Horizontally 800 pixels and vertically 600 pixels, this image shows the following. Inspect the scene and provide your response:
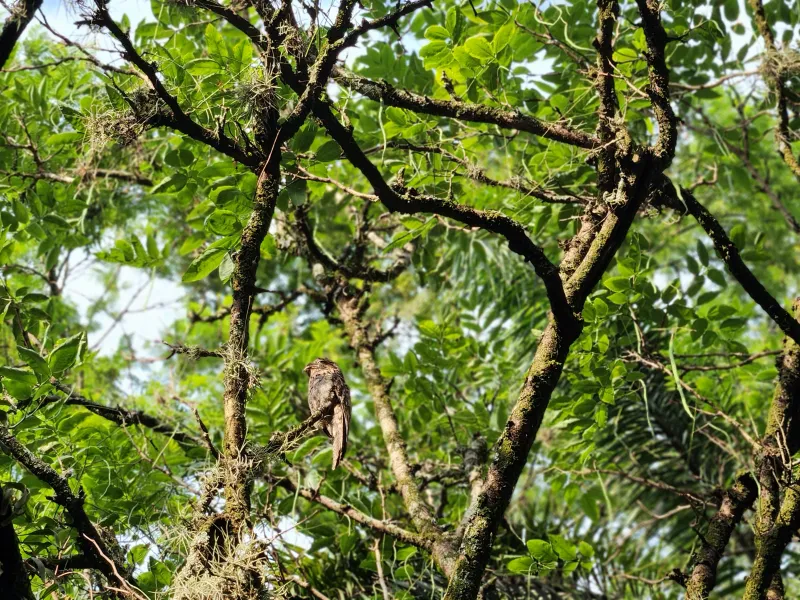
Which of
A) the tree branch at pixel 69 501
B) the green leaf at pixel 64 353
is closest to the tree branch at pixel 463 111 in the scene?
the green leaf at pixel 64 353

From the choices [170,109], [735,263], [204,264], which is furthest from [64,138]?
[735,263]

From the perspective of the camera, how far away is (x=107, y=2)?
1568mm

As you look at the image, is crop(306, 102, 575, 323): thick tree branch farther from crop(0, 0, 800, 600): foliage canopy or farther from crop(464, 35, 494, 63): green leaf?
crop(464, 35, 494, 63): green leaf

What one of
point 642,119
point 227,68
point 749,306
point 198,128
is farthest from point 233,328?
point 749,306

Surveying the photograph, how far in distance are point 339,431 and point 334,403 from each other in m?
0.08

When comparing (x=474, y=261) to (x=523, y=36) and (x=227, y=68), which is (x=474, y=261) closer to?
(x=523, y=36)

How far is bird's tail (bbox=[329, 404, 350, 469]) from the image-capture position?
187cm

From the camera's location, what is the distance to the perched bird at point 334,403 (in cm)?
189

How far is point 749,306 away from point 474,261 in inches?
41.1

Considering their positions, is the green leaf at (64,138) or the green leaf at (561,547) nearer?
the green leaf at (561,547)

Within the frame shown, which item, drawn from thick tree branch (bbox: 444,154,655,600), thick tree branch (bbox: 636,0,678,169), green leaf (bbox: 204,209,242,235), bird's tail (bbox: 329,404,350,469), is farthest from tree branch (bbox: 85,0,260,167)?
thick tree branch (bbox: 636,0,678,169)

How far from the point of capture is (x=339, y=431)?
75.3 inches

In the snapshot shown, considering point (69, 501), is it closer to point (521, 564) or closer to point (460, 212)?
point (460, 212)

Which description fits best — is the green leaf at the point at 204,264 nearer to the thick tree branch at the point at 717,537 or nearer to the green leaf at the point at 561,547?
the green leaf at the point at 561,547
